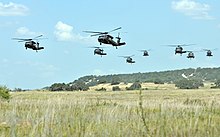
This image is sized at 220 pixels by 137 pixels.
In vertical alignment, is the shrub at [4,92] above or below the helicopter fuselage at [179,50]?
below

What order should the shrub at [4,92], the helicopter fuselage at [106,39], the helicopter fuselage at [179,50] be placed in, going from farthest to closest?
the helicopter fuselage at [179,50], the helicopter fuselage at [106,39], the shrub at [4,92]

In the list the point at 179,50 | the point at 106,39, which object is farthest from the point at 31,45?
the point at 179,50

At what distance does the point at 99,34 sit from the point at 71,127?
46.2 metres

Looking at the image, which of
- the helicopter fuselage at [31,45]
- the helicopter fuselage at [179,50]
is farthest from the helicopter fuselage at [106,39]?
the helicopter fuselage at [179,50]

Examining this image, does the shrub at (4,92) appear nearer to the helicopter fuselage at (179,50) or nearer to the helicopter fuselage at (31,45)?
the helicopter fuselage at (31,45)

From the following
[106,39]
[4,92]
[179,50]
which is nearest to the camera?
[4,92]

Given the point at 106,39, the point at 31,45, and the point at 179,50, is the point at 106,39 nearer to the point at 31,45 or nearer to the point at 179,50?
the point at 31,45

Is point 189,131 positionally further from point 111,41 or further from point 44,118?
point 111,41

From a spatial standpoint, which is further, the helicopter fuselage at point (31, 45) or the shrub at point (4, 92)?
the helicopter fuselage at point (31, 45)

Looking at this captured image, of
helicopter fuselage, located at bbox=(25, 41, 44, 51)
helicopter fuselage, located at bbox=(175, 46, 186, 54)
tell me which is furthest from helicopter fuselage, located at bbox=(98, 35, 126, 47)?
helicopter fuselage, located at bbox=(175, 46, 186, 54)

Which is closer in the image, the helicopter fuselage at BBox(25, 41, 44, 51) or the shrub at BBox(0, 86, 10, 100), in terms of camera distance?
the shrub at BBox(0, 86, 10, 100)

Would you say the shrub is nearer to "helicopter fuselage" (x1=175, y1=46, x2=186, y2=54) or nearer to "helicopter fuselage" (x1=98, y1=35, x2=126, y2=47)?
"helicopter fuselage" (x1=98, y1=35, x2=126, y2=47)

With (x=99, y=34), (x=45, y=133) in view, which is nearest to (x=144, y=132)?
(x=45, y=133)

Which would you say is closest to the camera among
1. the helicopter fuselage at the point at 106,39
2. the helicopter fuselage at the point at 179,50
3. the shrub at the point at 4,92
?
the shrub at the point at 4,92
